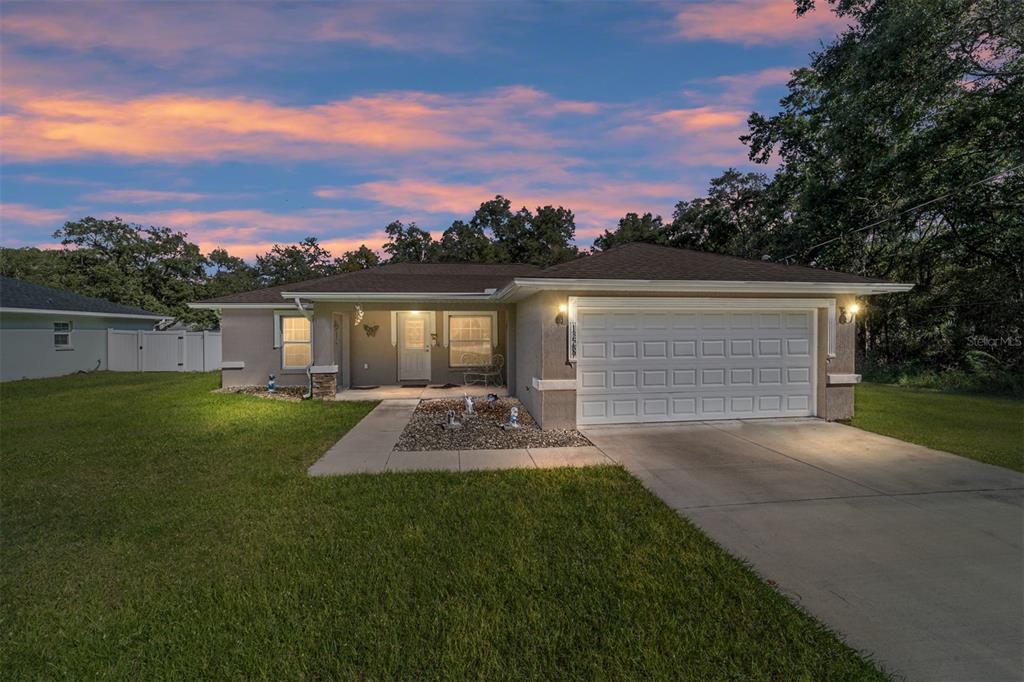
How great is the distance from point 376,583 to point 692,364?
22.5 ft

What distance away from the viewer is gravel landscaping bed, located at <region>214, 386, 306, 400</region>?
476 inches

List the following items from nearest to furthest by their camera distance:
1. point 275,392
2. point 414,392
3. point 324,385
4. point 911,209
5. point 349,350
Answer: point 324,385
point 414,392
point 275,392
point 349,350
point 911,209

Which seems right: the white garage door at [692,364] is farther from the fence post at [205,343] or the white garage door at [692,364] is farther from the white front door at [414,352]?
the fence post at [205,343]

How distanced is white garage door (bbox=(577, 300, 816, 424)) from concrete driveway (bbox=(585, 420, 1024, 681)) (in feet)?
3.61

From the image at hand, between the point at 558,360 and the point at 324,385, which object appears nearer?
the point at 558,360

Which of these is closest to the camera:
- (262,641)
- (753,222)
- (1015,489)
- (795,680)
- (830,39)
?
(795,680)

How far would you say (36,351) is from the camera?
56.5 feet

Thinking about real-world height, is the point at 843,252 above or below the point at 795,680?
above

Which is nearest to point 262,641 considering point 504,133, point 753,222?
point 504,133

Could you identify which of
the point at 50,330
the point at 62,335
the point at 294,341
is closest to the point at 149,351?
the point at 62,335

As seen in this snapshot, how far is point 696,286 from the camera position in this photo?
7863mm

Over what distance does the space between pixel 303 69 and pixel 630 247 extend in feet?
26.6

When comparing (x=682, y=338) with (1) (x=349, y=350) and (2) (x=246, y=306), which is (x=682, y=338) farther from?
(2) (x=246, y=306)

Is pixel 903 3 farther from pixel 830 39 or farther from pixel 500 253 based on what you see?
pixel 500 253
